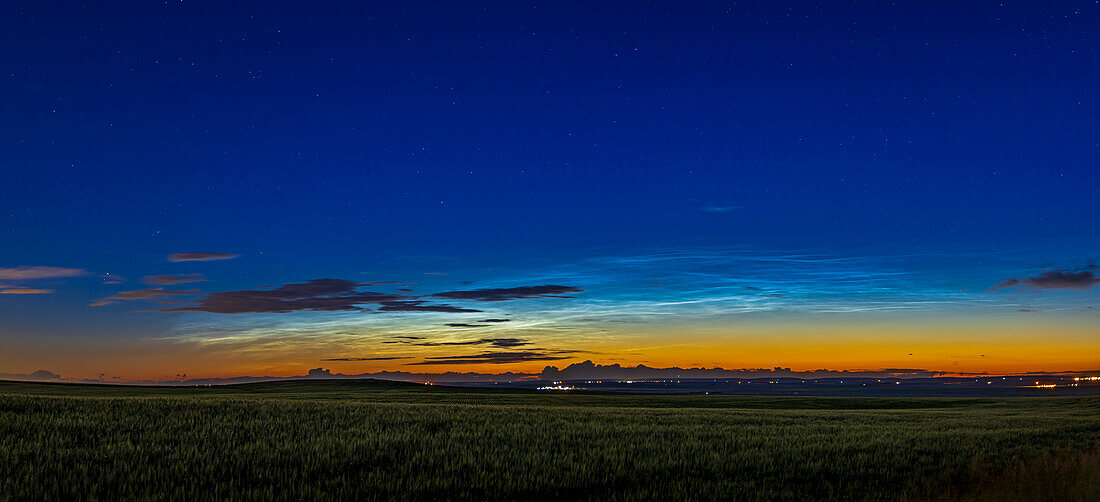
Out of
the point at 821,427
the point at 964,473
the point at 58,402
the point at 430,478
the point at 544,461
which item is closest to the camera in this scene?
the point at 430,478

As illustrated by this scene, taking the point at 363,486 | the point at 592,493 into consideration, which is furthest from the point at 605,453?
the point at 363,486

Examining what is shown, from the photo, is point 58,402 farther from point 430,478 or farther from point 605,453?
point 605,453

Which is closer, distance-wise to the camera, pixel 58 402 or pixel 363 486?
pixel 363 486

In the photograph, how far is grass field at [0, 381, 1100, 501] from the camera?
12016 millimetres

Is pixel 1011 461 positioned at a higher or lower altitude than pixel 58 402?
lower

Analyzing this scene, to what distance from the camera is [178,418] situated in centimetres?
1922

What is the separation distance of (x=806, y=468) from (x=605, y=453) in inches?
187

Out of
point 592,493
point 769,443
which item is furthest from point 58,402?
point 769,443

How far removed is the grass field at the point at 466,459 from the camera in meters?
12.0

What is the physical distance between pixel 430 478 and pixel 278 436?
619cm

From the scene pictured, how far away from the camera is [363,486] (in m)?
12.1

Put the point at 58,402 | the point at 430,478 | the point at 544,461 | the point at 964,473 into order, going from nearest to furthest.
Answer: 1. the point at 430,478
2. the point at 544,461
3. the point at 964,473
4. the point at 58,402

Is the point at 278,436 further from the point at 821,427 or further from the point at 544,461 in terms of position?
the point at 821,427

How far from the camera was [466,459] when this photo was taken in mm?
14719
